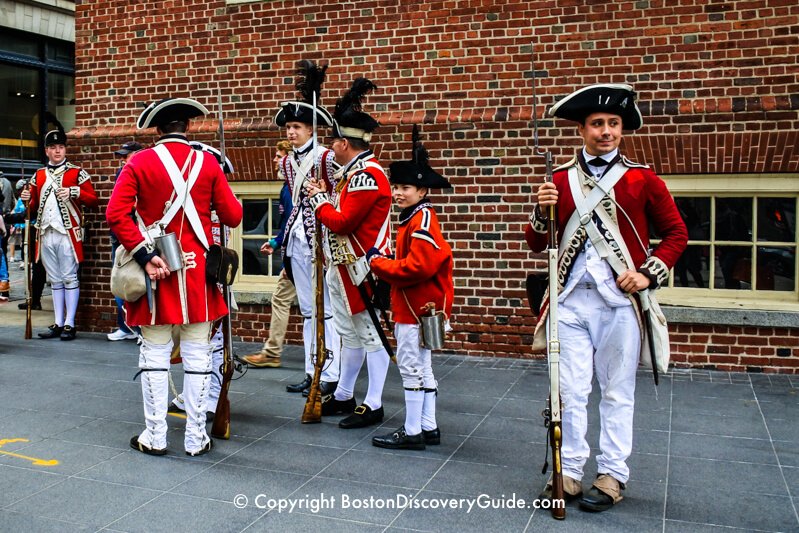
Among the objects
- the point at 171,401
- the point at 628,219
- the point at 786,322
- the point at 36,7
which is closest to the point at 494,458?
the point at 628,219

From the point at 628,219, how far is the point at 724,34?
417 cm

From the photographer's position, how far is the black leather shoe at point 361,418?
6.14 m

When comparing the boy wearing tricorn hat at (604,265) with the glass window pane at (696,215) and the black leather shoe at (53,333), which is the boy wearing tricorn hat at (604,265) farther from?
the black leather shoe at (53,333)

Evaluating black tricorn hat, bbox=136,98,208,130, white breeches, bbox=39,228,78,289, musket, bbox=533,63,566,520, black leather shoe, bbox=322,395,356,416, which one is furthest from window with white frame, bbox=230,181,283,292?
musket, bbox=533,63,566,520

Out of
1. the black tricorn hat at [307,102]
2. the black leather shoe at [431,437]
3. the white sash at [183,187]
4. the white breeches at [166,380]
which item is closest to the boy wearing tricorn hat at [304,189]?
the black tricorn hat at [307,102]

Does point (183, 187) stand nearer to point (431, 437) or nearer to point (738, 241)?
point (431, 437)

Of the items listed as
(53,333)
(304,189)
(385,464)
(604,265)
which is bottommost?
(385,464)

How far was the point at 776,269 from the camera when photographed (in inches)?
318

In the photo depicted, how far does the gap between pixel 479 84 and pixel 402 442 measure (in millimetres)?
4272

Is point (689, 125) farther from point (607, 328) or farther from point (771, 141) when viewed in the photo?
point (607, 328)

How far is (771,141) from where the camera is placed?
775 cm

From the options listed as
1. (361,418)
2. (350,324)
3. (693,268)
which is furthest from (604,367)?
(693,268)

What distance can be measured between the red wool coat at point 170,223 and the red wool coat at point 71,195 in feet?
15.9

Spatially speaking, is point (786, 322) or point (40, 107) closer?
point (786, 322)
